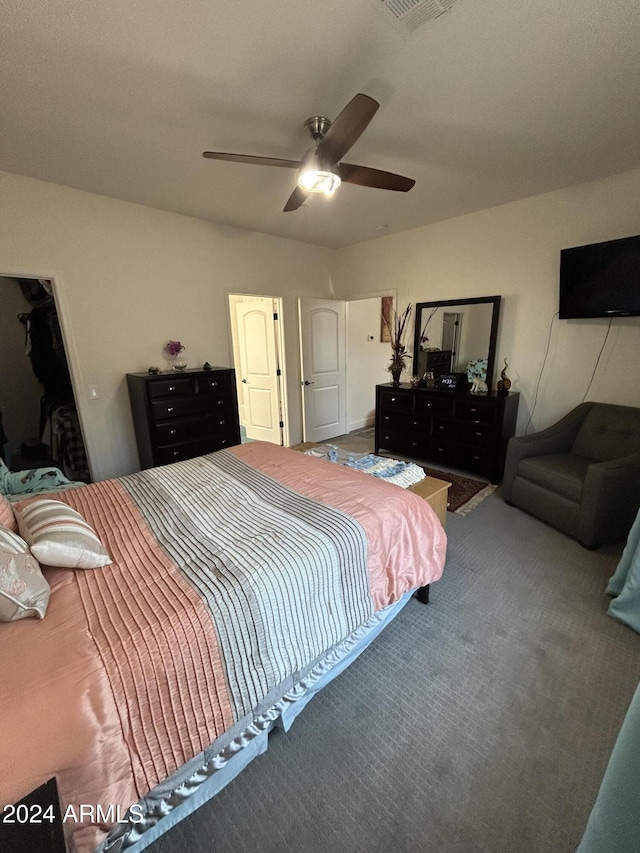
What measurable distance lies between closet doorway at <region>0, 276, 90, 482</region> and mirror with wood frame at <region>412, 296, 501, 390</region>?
3.76 m

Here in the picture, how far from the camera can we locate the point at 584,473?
253 cm

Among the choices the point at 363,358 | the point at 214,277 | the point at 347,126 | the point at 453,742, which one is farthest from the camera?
the point at 363,358

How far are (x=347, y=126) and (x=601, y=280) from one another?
247 centimetres

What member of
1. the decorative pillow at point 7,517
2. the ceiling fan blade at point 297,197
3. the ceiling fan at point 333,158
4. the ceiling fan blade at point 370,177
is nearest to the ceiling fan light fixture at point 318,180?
the ceiling fan at point 333,158

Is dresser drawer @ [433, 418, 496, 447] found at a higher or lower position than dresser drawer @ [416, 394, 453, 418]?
lower

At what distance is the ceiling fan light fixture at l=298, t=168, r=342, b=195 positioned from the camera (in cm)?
179

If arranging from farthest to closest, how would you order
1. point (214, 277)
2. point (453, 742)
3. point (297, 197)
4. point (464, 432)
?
point (214, 277) → point (464, 432) → point (297, 197) → point (453, 742)

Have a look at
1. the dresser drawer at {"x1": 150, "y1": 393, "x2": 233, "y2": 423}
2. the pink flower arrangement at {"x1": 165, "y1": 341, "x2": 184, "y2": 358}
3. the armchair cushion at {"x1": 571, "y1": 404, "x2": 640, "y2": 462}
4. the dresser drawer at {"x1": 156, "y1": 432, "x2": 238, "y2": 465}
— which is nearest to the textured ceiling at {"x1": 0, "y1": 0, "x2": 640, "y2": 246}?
the pink flower arrangement at {"x1": 165, "y1": 341, "x2": 184, "y2": 358}

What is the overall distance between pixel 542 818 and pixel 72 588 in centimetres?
169

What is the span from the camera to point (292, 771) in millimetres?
1237

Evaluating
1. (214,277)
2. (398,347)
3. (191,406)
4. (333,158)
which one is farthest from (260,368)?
(333,158)

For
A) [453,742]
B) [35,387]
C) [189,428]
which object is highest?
[35,387]

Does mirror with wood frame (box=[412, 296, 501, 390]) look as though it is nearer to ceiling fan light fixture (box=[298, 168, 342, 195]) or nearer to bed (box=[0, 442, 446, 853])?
ceiling fan light fixture (box=[298, 168, 342, 195])

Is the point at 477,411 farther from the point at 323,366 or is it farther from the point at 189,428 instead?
the point at 189,428
